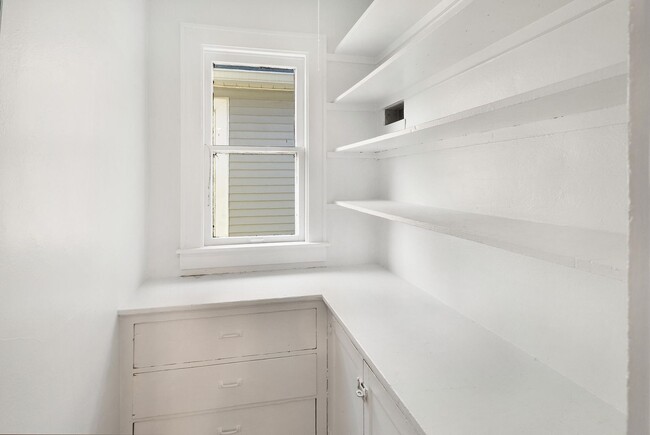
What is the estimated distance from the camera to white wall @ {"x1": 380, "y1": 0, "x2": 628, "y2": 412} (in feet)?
3.28

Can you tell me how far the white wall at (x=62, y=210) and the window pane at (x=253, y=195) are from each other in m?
0.72

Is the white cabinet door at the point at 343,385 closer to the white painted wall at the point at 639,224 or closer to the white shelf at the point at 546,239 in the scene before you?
the white shelf at the point at 546,239

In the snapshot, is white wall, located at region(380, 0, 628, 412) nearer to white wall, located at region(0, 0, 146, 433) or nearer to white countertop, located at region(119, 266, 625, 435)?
white countertop, located at region(119, 266, 625, 435)

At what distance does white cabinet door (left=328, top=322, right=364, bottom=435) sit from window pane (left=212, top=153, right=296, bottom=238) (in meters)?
0.95

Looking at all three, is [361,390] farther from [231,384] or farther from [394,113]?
[394,113]

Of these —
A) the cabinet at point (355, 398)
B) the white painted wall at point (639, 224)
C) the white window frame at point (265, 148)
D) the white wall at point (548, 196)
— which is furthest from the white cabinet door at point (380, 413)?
the white window frame at point (265, 148)

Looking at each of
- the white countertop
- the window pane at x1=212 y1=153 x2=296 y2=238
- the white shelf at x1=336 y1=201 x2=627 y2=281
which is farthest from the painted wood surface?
the white countertop

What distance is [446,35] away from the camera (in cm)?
134

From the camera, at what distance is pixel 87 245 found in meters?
1.32

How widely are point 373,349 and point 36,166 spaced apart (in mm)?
1166

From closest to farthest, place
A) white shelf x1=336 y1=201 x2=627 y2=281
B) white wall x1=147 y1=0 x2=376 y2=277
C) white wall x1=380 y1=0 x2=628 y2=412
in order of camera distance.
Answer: white shelf x1=336 y1=201 x2=627 y2=281 → white wall x1=380 y1=0 x2=628 y2=412 → white wall x1=147 y1=0 x2=376 y2=277

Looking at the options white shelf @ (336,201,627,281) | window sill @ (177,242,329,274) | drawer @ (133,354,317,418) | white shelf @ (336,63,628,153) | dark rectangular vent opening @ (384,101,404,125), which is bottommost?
drawer @ (133,354,317,418)

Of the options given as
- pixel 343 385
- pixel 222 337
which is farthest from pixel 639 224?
pixel 222 337

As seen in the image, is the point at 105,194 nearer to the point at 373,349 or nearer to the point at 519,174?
the point at 373,349
